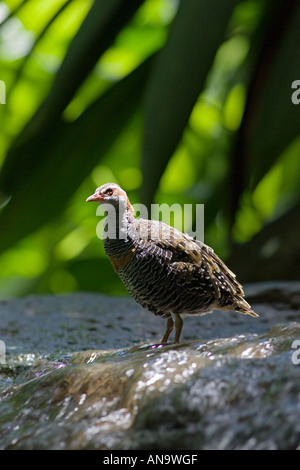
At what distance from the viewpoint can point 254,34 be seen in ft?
16.2

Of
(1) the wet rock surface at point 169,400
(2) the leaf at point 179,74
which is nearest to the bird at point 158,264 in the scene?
(1) the wet rock surface at point 169,400

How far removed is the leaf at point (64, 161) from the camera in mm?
5168

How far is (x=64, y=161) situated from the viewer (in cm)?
555

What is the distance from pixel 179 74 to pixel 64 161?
1.71 metres

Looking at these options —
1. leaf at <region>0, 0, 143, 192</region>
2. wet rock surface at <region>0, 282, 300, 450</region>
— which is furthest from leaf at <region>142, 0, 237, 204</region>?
wet rock surface at <region>0, 282, 300, 450</region>

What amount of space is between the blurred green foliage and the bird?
125 centimetres

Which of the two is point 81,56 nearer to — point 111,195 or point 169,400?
point 111,195

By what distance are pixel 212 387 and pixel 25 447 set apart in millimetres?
557

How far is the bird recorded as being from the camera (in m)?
3.02

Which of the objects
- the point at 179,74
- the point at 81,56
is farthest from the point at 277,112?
the point at 81,56

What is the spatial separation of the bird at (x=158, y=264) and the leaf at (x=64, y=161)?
6.63ft

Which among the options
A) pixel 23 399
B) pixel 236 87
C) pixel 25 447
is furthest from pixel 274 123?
pixel 25 447

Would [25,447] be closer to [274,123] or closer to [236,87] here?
[274,123]

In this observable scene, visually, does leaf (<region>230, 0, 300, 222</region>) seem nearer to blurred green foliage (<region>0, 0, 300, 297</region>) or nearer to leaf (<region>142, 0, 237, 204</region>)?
blurred green foliage (<region>0, 0, 300, 297</region>)
